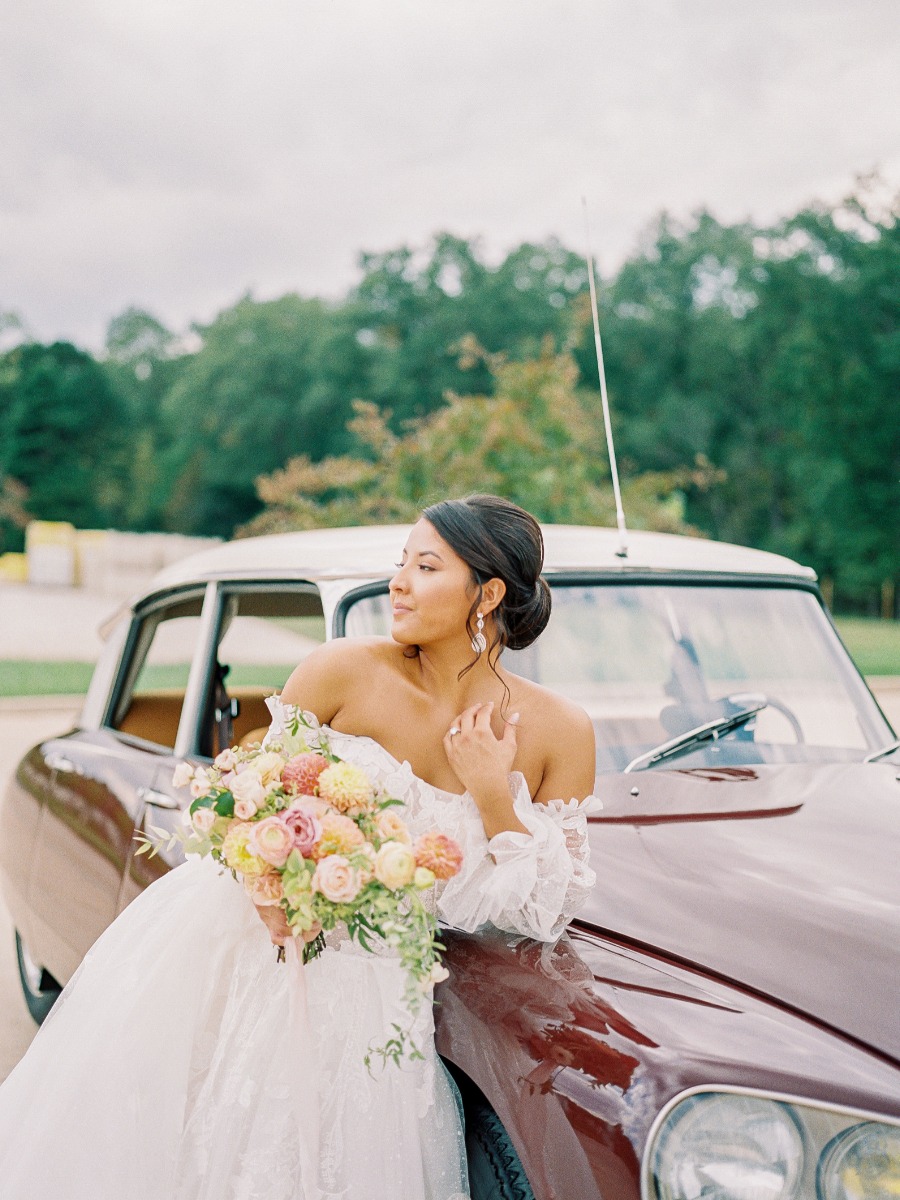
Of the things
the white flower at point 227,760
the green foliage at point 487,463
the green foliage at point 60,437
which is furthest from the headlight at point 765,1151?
the green foliage at point 60,437

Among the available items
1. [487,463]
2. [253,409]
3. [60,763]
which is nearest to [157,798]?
[60,763]

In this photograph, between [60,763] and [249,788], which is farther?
[60,763]

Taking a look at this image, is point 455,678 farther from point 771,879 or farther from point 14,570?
point 14,570

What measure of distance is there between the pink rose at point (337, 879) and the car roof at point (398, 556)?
4.40ft

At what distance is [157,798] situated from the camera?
11.4 feet

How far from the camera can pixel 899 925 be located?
6.99ft

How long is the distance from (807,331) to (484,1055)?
5078 centimetres

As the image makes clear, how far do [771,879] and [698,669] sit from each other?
1.09 m

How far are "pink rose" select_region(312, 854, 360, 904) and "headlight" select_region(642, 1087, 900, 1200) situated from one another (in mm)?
571

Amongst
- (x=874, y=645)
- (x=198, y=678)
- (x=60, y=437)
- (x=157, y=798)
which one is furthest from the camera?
(x=60, y=437)

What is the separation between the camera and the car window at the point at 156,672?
174 inches

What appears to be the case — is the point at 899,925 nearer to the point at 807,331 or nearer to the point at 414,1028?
the point at 414,1028

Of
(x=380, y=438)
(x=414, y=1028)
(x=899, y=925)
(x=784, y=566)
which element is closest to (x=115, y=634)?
(x=784, y=566)

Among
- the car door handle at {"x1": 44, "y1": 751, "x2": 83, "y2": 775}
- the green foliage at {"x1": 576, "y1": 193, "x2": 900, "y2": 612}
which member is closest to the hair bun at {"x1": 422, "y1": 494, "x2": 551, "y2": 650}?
the car door handle at {"x1": 44, "y1": 751, "x2": 83, "y2": 775}
